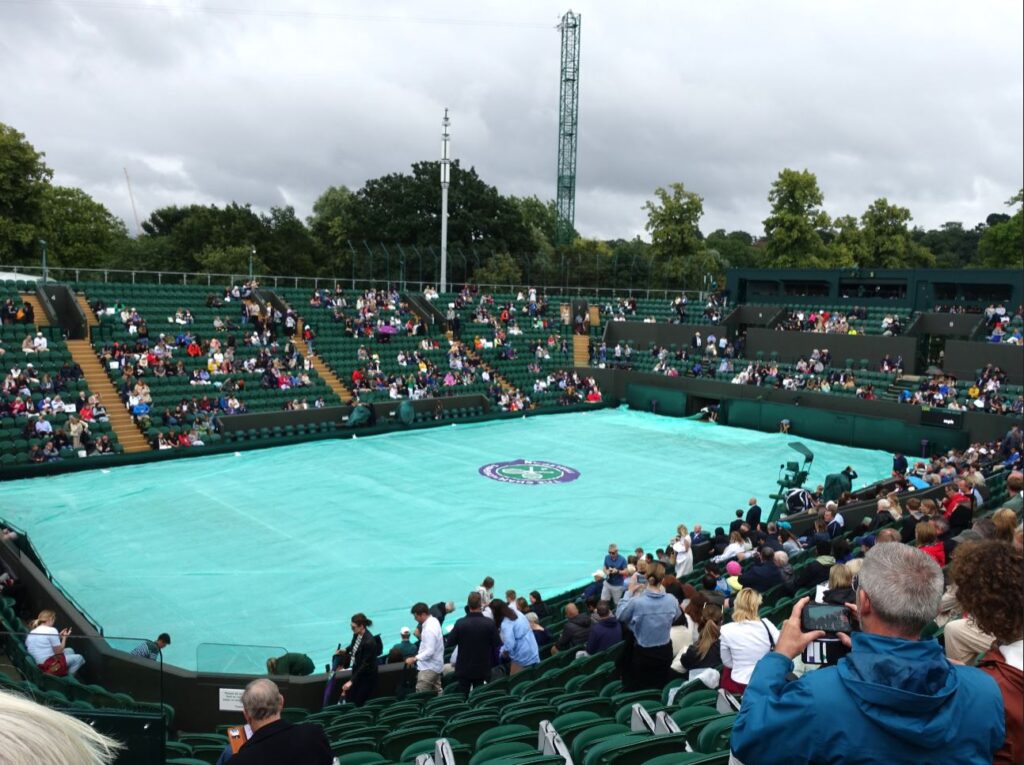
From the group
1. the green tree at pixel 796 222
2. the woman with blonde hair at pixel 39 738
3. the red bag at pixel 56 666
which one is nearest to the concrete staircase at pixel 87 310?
the red bag at pixel 56 666

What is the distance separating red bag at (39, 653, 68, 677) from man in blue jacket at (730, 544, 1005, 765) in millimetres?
7716

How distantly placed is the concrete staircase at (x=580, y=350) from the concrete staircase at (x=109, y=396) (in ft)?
66.3

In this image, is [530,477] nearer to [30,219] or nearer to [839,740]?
[839,740]

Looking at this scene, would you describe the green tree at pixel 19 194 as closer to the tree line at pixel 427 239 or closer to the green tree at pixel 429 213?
the tree line at pixel 427 239

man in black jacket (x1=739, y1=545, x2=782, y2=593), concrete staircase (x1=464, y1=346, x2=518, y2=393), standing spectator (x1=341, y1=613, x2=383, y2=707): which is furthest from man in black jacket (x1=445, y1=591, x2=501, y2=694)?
concrete staircase (x1=464, y1=346, x2=518, y2=393)

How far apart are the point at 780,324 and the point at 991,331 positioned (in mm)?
8884

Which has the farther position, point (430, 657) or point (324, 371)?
point (324, 371)

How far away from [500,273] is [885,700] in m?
50.2

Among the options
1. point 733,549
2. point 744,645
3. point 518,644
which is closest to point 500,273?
point 733,549

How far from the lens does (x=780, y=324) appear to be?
125 feet


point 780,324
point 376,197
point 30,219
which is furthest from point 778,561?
point 376,197

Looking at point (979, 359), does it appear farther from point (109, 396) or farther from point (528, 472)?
point (109, 396)

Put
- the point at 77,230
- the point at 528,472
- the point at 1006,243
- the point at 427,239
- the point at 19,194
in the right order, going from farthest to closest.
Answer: the point at 427,239
the point at 1006,243
the point at 77,230
the point at 19,194
the point at 528,472

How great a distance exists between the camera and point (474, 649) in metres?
8.24
